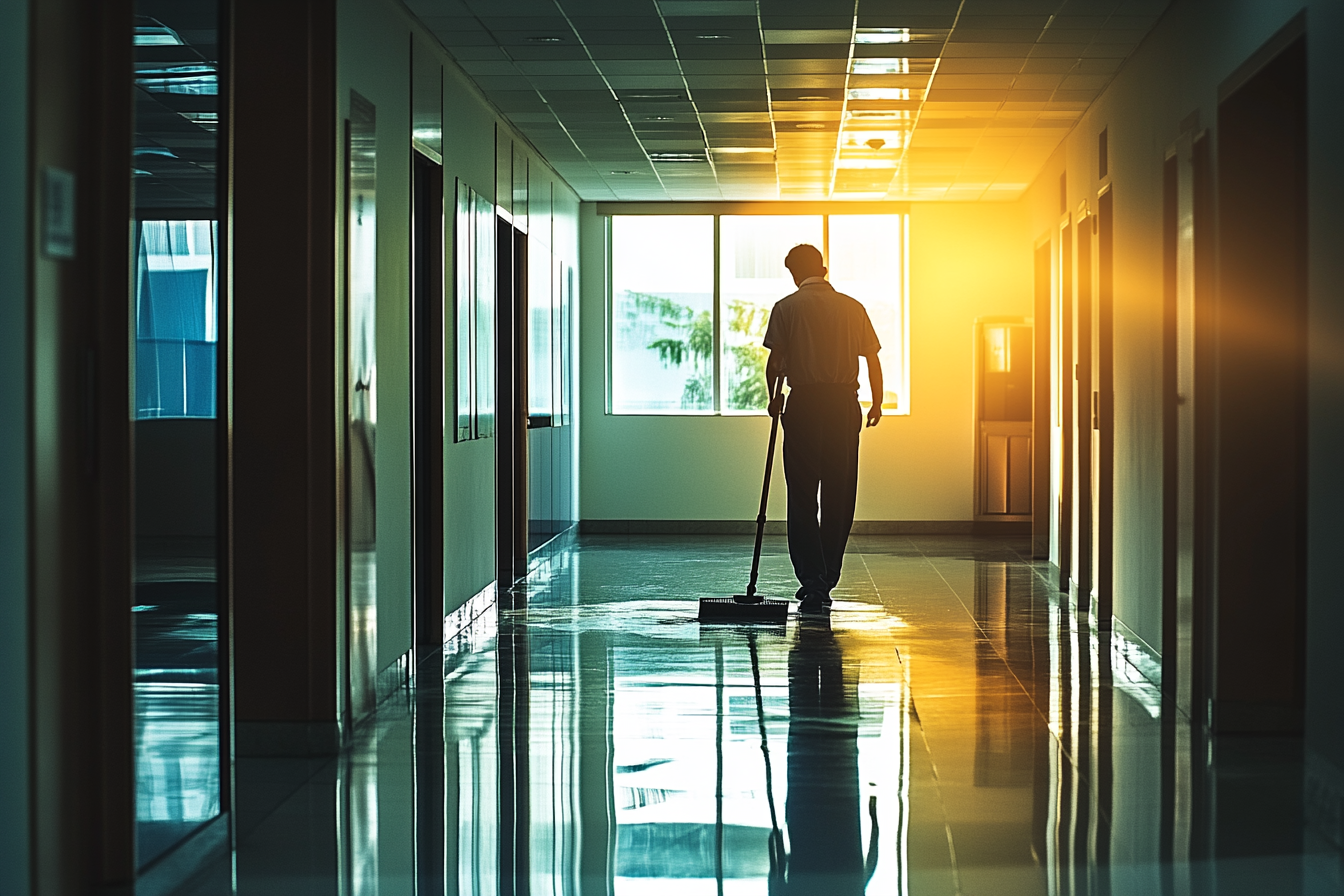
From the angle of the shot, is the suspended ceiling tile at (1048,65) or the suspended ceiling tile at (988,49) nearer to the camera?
the suspended ceiling tile at (988,49)

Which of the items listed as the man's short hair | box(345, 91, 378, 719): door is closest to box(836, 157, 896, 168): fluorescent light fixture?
the man's short hair

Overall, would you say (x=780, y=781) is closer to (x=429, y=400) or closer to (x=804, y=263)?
(x=429, y=400)

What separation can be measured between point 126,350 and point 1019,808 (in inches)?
100

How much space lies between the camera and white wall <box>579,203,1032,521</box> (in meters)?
12.7

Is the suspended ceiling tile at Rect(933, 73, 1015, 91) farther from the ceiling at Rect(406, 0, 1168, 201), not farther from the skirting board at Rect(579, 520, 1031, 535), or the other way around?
the skirting board at Rect(579, 520, 1031, 535)

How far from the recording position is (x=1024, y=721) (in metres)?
5.07

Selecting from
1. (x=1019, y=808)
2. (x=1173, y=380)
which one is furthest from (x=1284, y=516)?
(x=1019, y=808)

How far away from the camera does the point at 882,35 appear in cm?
655

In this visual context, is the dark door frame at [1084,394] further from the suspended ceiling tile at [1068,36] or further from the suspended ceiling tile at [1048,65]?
the suspended ceiling tile at [1068,36]

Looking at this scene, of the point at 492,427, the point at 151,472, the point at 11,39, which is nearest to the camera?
the point at 11,39

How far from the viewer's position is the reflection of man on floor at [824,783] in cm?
334

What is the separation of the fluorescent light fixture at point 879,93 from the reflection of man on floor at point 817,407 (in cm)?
88

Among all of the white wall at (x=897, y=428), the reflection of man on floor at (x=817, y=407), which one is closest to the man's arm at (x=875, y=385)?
the reflection of man on floor at (x=817, y=407)

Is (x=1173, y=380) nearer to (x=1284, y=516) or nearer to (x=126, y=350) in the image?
(x=1284, y=516)
